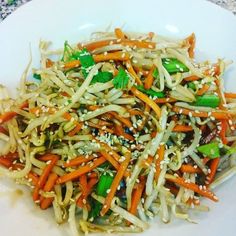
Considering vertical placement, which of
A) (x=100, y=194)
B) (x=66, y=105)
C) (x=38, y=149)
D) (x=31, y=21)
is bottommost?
(x=100, y=194)

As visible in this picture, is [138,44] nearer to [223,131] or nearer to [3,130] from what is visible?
[223,131]

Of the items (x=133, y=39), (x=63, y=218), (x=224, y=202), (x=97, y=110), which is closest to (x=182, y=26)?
(x=133, y=39)

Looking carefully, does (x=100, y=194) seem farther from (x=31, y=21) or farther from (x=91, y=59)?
(x=31, y=21)

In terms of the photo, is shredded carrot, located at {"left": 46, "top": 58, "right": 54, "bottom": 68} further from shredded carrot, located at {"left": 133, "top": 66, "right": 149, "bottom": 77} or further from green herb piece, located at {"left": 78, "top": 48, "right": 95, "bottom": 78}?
shredded carrot, located at {"left": 133, "top": 66, "right": 149, "bottom": 77}

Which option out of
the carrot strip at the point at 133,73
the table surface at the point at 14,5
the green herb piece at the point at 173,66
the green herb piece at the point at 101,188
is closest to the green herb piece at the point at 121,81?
the carrot strip at the point at 133,73

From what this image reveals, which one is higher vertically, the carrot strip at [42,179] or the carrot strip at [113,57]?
the carrot strip at [113,57]

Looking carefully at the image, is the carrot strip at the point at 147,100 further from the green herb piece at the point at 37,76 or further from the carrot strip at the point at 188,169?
the green herb piece at the point at 37,76
